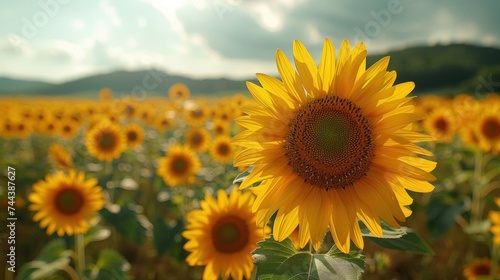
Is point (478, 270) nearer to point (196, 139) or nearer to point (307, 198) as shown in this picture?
point (307, 198)

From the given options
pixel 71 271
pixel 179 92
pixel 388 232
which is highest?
pixel 179 92

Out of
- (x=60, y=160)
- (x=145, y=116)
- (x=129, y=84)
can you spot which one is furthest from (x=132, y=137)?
(x=129, y=84)

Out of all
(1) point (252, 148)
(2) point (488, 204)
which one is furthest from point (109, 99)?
(1) point (252, 148)

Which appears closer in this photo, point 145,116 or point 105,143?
point 105,143

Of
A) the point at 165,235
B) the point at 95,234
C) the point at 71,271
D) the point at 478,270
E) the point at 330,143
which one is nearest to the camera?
the point at 330,143

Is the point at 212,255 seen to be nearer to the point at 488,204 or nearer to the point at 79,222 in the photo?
the point at 79,222

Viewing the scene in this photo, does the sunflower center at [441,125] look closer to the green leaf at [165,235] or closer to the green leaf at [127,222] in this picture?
the green leaf at [165,235]
